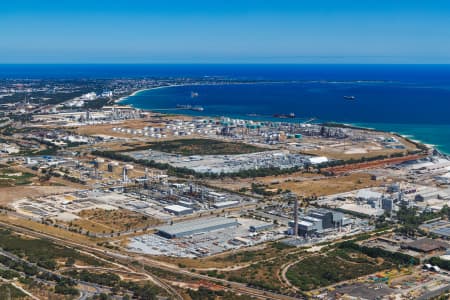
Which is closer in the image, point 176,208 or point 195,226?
point 195,226

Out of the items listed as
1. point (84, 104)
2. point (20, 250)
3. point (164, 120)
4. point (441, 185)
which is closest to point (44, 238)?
point (20, 250)

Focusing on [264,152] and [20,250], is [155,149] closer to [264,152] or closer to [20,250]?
[264,152]

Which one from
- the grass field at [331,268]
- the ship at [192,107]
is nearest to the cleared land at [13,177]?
the grass field at [331,268]

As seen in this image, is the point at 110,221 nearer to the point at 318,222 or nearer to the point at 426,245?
the point at 318,222

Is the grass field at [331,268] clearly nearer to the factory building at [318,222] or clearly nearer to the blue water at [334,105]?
the factory building at [318,222]

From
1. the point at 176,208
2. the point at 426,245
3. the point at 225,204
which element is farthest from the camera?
the point at 225,204

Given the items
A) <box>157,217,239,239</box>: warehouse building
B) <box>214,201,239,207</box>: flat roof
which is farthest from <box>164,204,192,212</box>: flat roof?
<box>157,217,239,239</box>: warehouse building

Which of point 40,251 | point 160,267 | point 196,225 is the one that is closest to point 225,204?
point 196,225
